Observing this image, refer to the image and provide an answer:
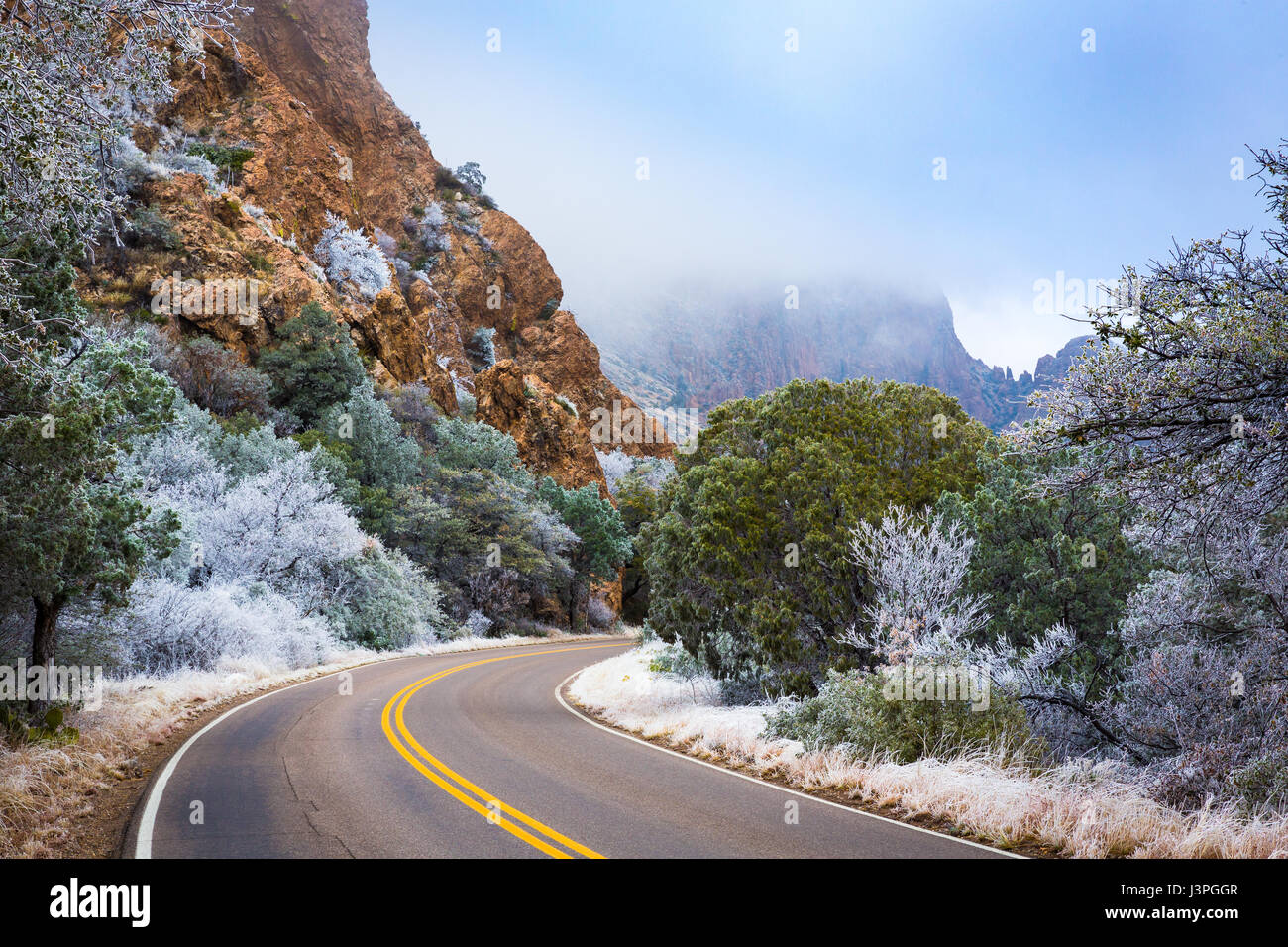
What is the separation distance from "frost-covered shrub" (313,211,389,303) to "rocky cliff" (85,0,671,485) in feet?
1.65

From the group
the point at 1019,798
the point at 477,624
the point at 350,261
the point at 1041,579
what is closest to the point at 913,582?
the point at 1041,579

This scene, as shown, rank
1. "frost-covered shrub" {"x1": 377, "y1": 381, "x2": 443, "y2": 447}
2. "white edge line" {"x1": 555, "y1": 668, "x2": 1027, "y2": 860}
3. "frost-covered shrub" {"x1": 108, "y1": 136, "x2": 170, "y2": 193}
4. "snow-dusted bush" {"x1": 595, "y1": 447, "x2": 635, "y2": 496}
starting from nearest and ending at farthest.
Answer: "white edge line" {"x1": 555, "y1": 668, "x2": 1027, "y2": 860}, "frost-covered shrub" {"x1": 108, "y1": 136, "x2": 170, "y2": 193}, "frost-covered shrub" {"x1": 377, "y1": 381, "x2": 443, "y2": 447}, "snow-dusted bush" {"x1": 595, "y1": 447, "x2": 635, "y2": 496}

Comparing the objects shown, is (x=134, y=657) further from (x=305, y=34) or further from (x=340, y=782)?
(x=305, y=34)

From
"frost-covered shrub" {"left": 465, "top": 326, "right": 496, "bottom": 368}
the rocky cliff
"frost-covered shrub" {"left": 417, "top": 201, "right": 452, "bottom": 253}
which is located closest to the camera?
the rocky cliff

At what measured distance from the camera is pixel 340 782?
8.77 meters

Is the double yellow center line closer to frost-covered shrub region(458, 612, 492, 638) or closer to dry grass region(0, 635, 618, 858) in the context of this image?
dry grass region(0, 635, 618, 858)

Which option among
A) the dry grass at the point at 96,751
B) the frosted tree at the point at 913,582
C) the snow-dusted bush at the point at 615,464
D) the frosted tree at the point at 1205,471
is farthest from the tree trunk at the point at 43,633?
→ the snow-dusted bush at the point at 615,464

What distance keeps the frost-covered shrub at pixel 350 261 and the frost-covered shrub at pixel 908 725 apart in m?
42.1

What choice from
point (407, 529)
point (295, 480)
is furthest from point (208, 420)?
point (407, 529)

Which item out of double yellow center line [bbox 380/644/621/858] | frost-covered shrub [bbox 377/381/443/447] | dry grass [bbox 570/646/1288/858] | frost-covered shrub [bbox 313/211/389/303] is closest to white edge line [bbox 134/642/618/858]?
double yellow center line [bbox 380/644/621/858]

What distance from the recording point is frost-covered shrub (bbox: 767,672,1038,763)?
30.5 ft

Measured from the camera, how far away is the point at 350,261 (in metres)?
46.5

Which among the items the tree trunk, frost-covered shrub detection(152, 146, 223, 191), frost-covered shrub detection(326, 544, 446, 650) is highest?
frost-covered shrub detection(152, 146, 223, 191)
